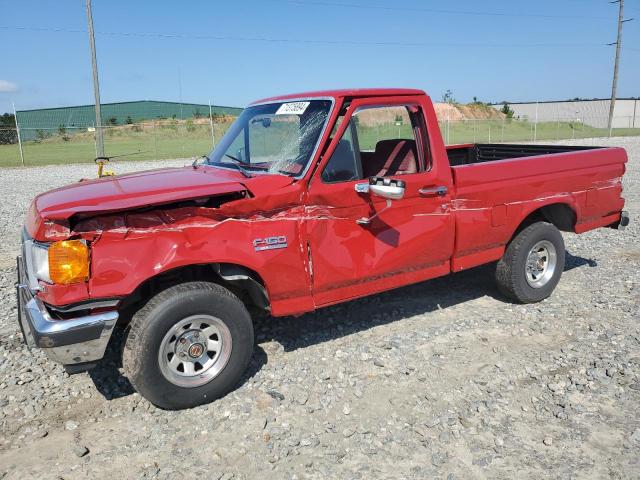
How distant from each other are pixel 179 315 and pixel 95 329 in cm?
50

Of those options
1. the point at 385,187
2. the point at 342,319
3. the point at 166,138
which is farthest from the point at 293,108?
the point at 166,138

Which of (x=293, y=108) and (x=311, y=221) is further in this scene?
(x=293, y=108)

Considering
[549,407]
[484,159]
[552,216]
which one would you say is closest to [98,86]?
[484,159]

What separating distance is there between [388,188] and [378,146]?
4.26 feet

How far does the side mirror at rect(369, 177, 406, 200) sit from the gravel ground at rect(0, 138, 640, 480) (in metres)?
1.39

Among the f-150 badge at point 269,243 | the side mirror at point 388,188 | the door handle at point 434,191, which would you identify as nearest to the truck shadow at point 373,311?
the f-150 badge at point 269,243

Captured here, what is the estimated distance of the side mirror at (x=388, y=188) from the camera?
143 inches

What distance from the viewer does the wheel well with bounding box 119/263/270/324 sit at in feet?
12.1

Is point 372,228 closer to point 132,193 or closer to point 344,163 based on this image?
point 344,163

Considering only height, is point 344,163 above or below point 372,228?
above

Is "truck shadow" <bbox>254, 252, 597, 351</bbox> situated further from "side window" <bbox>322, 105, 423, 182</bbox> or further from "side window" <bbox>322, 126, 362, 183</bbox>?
"side window" <bbox>322, 126, 362, 183</bbox>

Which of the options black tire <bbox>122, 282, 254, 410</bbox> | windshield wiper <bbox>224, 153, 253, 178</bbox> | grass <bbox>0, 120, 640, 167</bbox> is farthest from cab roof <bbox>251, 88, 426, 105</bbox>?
grass <bbox>0, 120, 640, 167</bbox>

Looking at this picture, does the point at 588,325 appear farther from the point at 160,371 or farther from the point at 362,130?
the point at 160,371

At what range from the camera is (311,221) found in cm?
388
